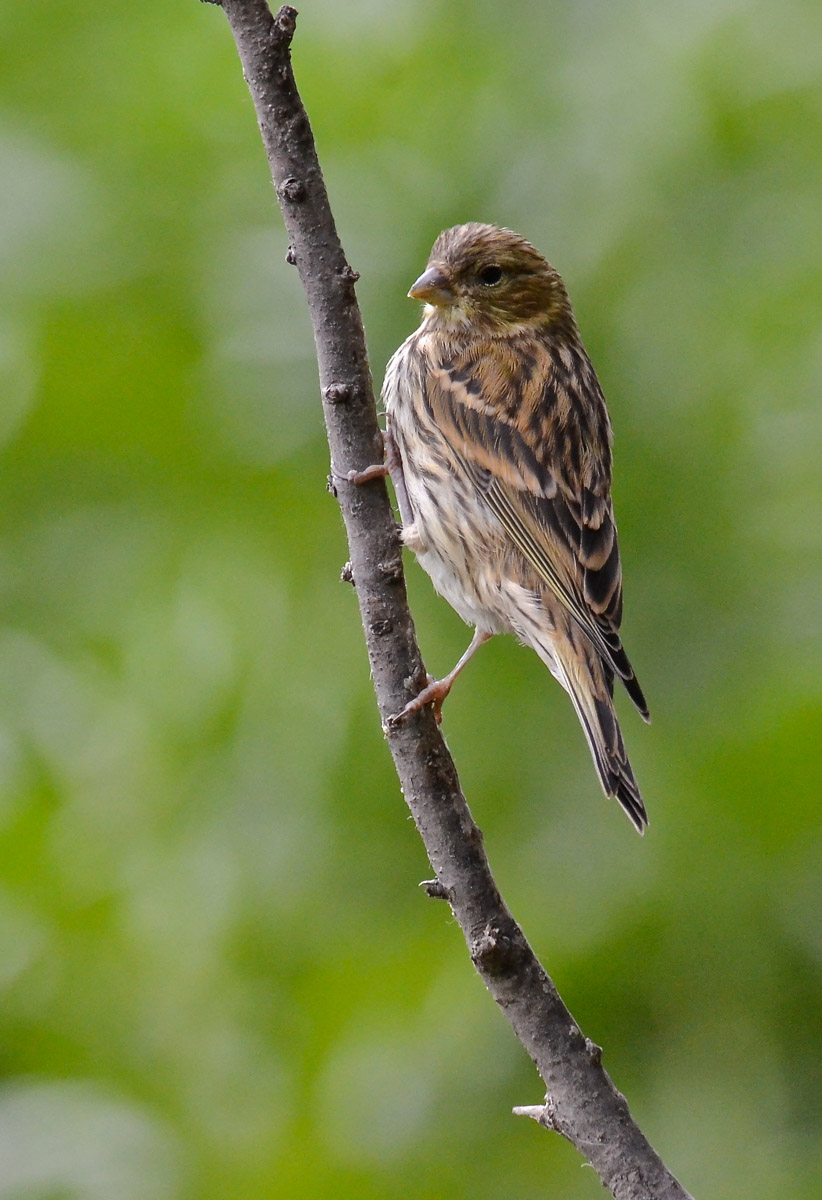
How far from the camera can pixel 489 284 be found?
3.77m

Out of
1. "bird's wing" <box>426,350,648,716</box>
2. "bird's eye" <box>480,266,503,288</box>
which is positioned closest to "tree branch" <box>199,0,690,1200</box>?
"bird's wing" <box>426,350,648,716</box>

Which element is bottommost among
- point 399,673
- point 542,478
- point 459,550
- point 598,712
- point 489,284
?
point 399,673

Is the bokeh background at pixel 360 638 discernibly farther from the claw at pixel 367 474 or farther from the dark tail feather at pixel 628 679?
the claw at pixel 367 474

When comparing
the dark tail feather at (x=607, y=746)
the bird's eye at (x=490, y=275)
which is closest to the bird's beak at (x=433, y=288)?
the bird's eye at (x=490, y=275)

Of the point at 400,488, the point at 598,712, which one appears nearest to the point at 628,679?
the point at 598,712

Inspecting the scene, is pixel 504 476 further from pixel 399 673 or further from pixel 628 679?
pixel 399 673

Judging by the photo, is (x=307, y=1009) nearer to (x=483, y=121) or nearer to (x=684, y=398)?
(x=684, y=398)

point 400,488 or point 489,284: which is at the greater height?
point 489,284

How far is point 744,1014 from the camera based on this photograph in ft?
11.2

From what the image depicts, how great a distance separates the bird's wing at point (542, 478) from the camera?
3.30m

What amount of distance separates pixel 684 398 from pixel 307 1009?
1.77 m

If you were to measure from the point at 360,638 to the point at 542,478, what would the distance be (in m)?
0.62

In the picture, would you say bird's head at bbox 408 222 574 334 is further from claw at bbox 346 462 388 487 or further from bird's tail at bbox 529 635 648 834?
claw at bbox 346 462 388 487

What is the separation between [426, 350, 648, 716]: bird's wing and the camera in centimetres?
330
